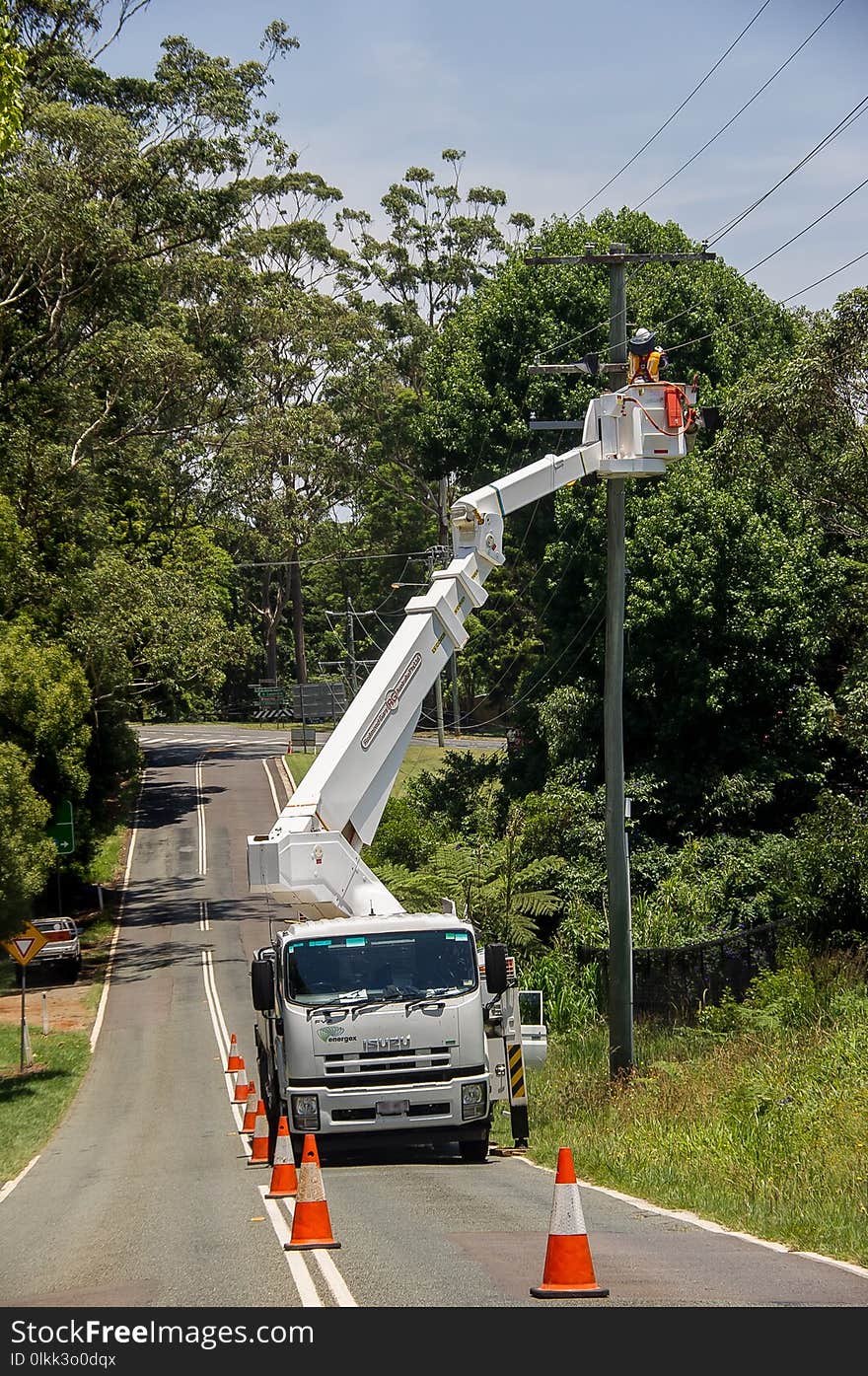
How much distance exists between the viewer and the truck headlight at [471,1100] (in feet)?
46.7

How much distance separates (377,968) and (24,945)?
1484 cm

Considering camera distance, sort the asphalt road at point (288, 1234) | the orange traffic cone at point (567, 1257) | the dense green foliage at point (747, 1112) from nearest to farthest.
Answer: the orange traffic cone at point (567, 1257) → the asphalt road at point (288, 1234) → the dense green foliage at point (747, 1112)

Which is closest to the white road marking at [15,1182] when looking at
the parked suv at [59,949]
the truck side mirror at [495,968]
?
the truck side mirror at [495,968]

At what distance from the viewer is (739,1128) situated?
14.0 meters

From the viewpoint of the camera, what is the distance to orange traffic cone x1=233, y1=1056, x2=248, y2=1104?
23.7 meters

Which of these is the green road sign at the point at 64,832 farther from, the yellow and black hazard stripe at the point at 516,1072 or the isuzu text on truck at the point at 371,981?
the yellow and black hazard stripe at the point at 516,1072

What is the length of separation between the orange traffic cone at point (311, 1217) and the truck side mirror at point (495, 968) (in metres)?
4.66

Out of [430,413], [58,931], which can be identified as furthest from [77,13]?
[58,931]

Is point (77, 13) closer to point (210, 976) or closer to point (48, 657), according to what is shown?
point (48, 657)

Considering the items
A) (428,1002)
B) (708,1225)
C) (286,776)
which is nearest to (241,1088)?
(428,1002)

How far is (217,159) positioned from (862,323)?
24.3m

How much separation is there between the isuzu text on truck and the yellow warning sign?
39.1 ft

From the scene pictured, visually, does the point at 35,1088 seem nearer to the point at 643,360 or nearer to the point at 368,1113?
the point at 368,1113

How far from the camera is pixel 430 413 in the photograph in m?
44.2
